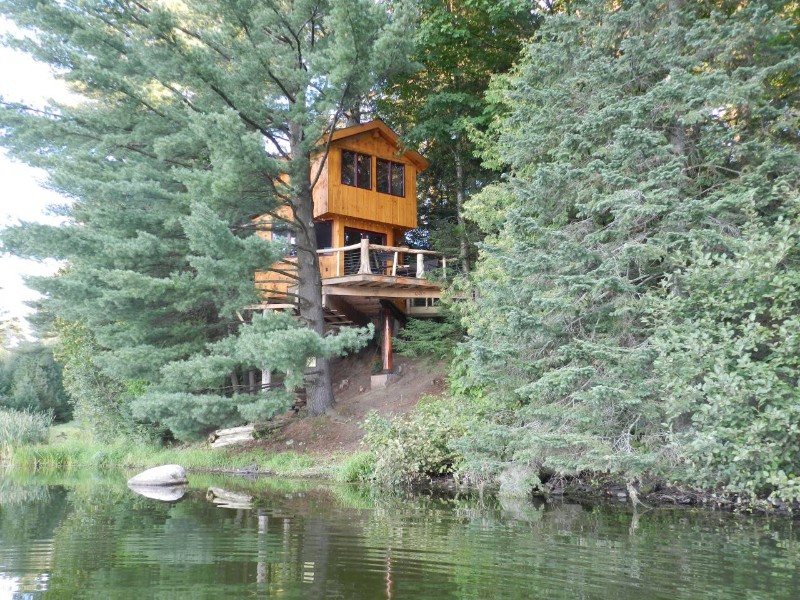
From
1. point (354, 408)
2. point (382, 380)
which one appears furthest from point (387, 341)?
point (354, 408)

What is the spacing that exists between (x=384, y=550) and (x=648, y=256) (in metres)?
6.01

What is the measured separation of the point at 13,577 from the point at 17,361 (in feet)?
98.6

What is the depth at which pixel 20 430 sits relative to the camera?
60.6 ft

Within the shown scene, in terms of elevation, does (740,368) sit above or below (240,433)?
above

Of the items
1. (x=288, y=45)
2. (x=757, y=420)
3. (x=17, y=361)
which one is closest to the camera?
(x=757, y=420)

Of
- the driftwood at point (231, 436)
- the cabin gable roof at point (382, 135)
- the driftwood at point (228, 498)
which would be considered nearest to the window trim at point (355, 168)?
the cabin gable roof at point (382, 135)

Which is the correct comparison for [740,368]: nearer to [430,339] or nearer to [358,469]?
[358,469]

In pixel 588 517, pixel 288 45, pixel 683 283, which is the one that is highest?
pixel 288 45

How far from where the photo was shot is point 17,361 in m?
30.7

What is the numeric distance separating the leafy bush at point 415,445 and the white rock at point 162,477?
3748 mm

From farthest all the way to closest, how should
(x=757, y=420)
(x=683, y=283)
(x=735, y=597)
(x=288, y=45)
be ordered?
(x=288, y=45) → (x=683, y=283) → (x=757, y=420) → (x=735, y=597)

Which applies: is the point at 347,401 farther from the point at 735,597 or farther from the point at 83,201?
the point at 735,597

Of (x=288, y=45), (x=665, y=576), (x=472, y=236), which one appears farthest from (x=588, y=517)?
(x=288, y=45)

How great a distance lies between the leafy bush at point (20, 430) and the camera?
1823cm
